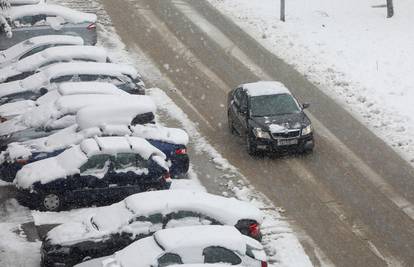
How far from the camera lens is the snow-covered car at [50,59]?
24.6 meters

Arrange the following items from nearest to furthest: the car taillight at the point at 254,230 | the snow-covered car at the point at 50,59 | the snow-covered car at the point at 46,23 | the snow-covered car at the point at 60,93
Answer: the car taillight at the point at 254,230 < the snow-covered car at the point at 60,93 < the snow-covered car at the point at 50,59 < the snow-covered car at the point at 46,23

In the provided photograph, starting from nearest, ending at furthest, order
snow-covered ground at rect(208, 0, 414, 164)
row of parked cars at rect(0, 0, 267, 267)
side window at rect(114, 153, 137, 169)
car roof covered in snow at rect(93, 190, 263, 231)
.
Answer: row of parked cars at rect(0, 0, 267, 267), car roof covered in snow at rect(93, 190, 263, 231), side window at rect(114, 153, 137, 169), snow-covered ground at rect(208, 0, 414, 164)

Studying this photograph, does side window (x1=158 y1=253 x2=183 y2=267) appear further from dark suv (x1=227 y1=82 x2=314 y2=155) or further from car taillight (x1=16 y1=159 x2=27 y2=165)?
dark suv (x1=227 y1=82 x2=314 y2=155)

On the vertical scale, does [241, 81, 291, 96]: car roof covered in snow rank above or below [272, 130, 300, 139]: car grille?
above

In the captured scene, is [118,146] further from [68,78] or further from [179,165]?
[68,78]

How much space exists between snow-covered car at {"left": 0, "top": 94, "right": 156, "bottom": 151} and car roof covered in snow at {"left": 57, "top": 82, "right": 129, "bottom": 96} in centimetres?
44

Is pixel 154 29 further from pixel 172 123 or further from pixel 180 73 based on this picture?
pixel 172 123

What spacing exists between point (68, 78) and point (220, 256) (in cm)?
1129

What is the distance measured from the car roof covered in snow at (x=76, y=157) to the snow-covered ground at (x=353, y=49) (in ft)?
24.8

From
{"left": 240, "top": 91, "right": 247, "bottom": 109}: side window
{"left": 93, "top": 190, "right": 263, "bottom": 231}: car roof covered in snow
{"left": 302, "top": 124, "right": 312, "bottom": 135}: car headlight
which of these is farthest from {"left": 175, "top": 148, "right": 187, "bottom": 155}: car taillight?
{"left": 93, "top": 190, "right": 263, "bottom": 231}: car roof covered in snow

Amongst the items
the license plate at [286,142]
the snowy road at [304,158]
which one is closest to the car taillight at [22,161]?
the snowy road at [304,158]

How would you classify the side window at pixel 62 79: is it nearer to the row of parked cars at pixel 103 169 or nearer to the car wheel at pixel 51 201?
the row of parked cars at pixel 103 169

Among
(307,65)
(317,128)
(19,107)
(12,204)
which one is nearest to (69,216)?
(12,204)

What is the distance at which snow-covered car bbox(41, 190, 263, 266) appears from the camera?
14.6 m
